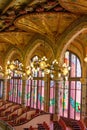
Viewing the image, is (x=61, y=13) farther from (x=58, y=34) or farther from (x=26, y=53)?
(x=26, y=53)

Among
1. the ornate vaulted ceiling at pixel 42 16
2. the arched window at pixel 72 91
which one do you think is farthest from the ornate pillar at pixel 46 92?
the ornate vaulted ceiling at pixel 42 16

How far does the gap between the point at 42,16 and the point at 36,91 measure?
14.6m

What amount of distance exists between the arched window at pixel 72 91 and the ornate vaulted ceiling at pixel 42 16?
260cm

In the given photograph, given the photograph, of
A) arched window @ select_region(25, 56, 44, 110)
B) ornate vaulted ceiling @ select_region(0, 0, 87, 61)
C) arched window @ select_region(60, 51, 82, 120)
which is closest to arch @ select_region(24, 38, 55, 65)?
ornate vaulted ceiling @ select_region(0, 0, 87, 61)

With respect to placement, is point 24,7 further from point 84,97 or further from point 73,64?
point 73,64

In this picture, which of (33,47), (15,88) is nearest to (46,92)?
(33,47)

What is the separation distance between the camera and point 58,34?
20.7 m

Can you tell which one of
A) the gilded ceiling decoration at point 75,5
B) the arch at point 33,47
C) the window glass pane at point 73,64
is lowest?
the window glass pane at point 73,64

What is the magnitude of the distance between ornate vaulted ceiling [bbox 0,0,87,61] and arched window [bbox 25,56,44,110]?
6622 millimetres

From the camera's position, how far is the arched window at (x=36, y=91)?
29.8 metres

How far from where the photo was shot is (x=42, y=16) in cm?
1753

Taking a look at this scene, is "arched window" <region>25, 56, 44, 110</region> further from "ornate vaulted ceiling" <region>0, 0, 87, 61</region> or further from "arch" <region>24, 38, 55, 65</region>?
"ornate vaulted ceiling" <region>0, 0, 87, 61</region>

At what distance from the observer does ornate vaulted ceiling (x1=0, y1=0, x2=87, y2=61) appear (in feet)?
48.0

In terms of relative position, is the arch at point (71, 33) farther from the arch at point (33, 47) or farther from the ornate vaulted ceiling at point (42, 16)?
the arch at point (33, 47)
